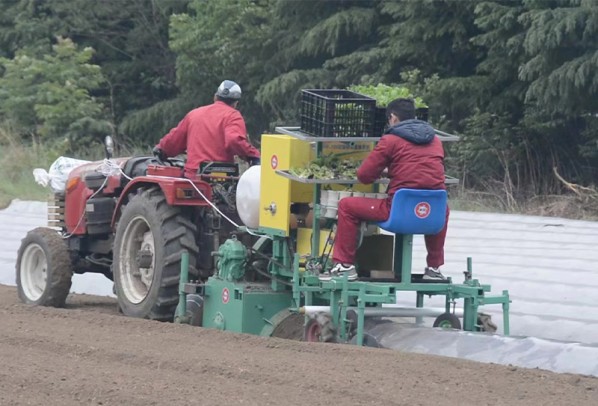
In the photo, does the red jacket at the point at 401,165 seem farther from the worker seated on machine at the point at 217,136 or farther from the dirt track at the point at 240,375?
the worker seated on machine at the point at 217,136

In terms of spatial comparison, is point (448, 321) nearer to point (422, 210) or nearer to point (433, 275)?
point (433, 275)

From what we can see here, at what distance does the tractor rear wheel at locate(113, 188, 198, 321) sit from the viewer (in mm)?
9633

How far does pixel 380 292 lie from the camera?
8.37 metres

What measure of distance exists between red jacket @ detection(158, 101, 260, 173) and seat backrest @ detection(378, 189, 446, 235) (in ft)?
6.45

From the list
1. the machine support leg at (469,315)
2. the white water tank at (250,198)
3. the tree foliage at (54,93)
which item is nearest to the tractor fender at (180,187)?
the white water tank at (250,198)

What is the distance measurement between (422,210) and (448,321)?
0.89 metres

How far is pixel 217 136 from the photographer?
33.6 ft

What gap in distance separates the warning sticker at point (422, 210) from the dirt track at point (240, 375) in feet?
3.55

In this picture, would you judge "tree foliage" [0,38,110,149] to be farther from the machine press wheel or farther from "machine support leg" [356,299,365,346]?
"machine support leg" [356,299,365,346]

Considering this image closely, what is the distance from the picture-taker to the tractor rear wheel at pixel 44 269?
35.9 feet

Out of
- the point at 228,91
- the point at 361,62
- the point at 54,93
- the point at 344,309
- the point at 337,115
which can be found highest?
the point at 361,62

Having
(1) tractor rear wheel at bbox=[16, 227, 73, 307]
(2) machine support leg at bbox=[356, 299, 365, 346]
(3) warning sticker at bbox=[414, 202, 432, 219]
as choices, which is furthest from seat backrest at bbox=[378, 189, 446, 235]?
(1) tractor rear wheel at bbox=[16, 227, 73, 307]

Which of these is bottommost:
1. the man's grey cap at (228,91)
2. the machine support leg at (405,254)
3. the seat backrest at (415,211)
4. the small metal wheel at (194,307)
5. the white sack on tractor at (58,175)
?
the small metal wheel at (194,307)

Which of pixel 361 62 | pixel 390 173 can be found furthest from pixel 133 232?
pixel 361 62
